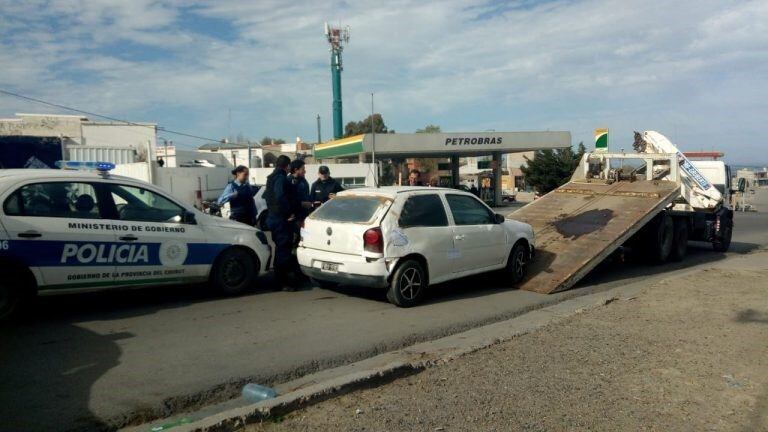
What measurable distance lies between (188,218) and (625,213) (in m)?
7.70

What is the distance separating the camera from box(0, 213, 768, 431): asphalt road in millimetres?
4406

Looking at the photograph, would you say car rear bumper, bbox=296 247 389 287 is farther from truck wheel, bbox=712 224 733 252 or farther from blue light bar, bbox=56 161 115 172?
truck wheel, bbox=712 224 733 252

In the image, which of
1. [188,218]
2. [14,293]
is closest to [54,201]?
[14,293]

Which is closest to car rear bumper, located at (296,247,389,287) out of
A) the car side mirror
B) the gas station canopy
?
the car side mirror

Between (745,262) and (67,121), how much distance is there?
41.9 metres

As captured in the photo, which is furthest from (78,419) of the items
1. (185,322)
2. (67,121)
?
(67,121)

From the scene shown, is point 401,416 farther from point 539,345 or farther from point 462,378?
point 539,345

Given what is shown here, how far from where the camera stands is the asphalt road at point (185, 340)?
14.5 ft

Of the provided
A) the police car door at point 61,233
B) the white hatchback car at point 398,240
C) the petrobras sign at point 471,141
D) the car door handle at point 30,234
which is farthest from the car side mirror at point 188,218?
the petrobras sign at point 471,141

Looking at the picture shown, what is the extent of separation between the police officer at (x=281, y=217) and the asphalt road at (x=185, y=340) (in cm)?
Answer: 43

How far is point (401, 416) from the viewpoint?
13.7 feet

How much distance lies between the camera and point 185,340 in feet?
19.6

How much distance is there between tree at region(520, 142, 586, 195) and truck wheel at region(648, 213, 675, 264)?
31789 millimetres

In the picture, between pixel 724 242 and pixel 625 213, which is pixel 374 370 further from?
pixel 724 242
